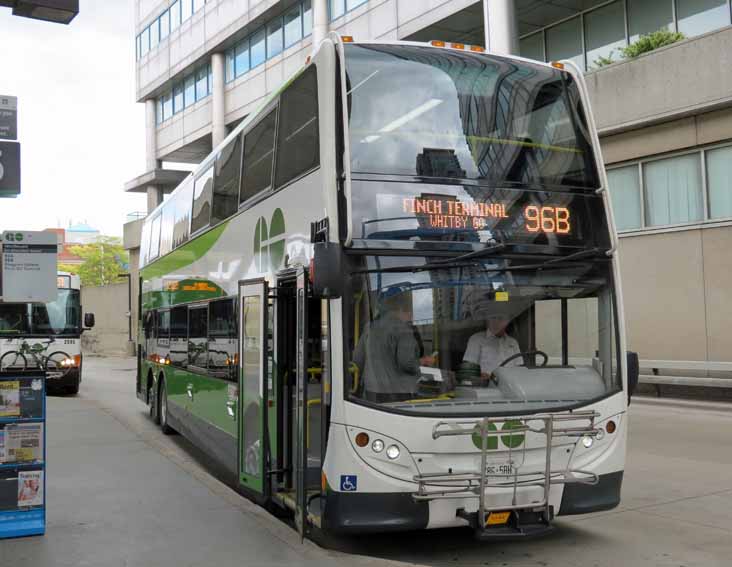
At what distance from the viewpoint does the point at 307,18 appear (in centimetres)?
3183

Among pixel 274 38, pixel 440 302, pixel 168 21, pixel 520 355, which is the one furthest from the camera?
pixel 168 21

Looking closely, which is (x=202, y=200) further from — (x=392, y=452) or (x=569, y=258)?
(x=392, y=452)

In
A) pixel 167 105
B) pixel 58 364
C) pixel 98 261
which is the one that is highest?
pixel 167 105

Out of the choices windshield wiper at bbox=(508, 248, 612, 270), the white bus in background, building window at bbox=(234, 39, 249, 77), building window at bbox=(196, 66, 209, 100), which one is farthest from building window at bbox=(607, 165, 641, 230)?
building window at bbox=(196, 66, 209, 100)

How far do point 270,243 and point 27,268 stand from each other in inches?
85.2

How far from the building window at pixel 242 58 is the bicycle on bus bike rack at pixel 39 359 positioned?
1927 centimetres

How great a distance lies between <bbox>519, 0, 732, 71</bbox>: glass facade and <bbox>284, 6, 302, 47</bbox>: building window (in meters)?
10.4

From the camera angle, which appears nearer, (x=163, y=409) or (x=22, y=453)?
(x=22, y=453)

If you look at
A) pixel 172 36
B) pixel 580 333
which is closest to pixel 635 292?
pixel 580 333

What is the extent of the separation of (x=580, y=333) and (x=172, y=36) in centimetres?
3970

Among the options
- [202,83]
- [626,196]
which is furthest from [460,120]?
[202,83]

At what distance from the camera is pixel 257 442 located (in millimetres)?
7715

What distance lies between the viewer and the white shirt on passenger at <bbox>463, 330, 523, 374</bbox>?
6.19 metres

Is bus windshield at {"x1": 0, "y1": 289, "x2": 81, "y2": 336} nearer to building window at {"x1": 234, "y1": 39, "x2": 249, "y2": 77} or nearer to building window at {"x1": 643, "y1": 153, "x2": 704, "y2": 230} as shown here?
building window at {"x1": 643, "y1": 153, "x2": 704, "y2": 230}
